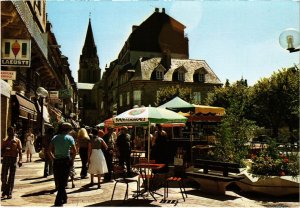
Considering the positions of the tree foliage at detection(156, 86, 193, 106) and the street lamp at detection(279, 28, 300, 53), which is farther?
the tree foliage at detection(156, 86, 193, 106)

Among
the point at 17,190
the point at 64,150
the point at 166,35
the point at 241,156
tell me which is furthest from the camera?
the point at 166,35

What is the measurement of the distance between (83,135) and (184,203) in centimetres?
517

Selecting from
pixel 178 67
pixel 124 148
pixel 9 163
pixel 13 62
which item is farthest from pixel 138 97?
pixel 9 163

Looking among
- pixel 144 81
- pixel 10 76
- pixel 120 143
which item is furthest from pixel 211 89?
pixel 10 76

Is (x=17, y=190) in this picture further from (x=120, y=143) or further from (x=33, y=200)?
(x=120, y=143)

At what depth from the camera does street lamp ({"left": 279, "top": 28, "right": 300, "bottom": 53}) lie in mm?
7965

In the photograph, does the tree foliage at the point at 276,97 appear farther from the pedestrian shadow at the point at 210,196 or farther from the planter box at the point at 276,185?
the pedestrian shadow at the point at 210,196

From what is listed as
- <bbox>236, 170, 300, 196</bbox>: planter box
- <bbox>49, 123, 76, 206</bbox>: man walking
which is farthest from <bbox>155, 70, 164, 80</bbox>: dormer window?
<bbox>49, 123, 76, 206</bbox>: man walking

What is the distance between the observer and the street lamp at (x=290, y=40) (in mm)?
7965

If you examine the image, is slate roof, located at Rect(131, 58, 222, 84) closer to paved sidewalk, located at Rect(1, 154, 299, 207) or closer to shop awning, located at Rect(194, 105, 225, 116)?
shop awning, located at Rect(194, 105, 225, 116)

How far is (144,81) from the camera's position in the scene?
46.9m

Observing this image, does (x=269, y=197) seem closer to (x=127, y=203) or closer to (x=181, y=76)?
(x=127, y=203)

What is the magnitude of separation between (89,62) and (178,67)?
A: 69.8 m

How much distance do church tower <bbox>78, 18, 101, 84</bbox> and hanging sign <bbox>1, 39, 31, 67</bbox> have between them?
101972 millimetres
